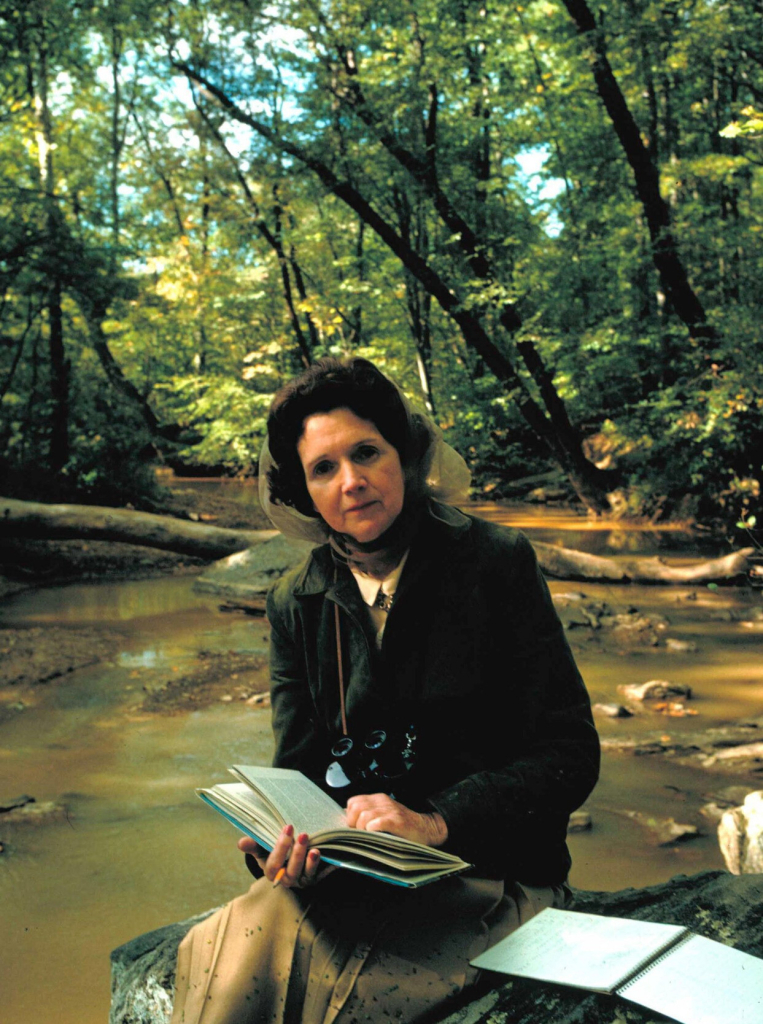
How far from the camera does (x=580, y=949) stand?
1.34m

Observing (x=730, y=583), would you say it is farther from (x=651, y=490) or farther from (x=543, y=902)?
(x=543, y=902)

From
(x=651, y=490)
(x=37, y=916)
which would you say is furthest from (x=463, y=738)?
(x=651, y=490)

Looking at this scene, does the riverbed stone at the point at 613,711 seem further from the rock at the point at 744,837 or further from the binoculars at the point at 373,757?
the binoculars at the point at 373,757

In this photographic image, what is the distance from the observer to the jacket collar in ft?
5.60

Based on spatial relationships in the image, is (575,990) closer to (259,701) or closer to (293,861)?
(293,861)

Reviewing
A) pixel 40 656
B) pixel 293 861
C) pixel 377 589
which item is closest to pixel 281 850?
pixel 293 861

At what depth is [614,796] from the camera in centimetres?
370

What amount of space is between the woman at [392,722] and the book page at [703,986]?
0.90 ft

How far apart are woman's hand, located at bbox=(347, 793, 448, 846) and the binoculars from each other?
0.17m

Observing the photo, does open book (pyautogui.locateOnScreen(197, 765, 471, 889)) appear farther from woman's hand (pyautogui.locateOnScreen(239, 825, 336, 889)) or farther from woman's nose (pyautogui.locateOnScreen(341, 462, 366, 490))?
woman's nose (pyautogui.locateOnScreen(341, 462, 366, 490))

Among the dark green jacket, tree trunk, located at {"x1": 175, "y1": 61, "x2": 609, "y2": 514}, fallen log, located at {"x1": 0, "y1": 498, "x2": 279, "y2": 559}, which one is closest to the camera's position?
the dark green jacket

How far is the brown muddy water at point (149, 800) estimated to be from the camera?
2643mm

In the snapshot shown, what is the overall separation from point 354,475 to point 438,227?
15693 millimetres

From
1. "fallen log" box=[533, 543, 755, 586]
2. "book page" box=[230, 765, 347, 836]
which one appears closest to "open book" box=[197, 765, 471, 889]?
"book page" box=[230, 765, 347, 836]
